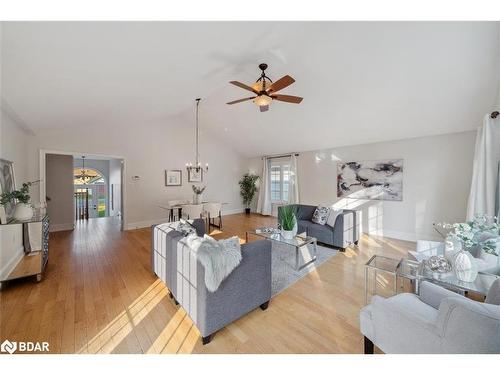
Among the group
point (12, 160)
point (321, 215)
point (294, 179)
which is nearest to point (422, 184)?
point (321, 215)

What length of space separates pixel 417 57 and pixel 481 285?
2.73m

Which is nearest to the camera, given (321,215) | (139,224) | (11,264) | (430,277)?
(430,277)

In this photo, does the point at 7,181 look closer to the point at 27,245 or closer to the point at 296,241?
the point at 27,245

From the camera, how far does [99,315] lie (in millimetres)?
1932

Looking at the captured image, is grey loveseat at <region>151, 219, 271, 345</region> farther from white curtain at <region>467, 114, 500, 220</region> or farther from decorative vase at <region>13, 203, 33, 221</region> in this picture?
white curtain at <region>467, 114, 500, 220</region>

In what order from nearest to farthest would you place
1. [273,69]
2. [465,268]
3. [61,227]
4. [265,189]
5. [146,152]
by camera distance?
[465,268]
[273,69]
[61,227]
[146,152]
[265,189]

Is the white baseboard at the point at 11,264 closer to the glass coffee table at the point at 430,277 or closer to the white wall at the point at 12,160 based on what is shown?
the white wall at the point at 12,160

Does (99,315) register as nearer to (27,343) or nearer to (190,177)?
(27,343)

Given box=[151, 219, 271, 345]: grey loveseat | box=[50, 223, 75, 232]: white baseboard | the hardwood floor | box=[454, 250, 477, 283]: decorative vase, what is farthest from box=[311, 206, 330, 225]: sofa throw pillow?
box=[50, 223, 75, 232]: white baseboard

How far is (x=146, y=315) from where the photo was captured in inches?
77.0

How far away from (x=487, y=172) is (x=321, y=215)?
257 cm

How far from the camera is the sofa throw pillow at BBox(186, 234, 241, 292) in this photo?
152 cm

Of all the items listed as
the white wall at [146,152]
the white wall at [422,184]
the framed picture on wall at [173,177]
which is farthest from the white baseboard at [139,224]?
the white wall at [422,184]
